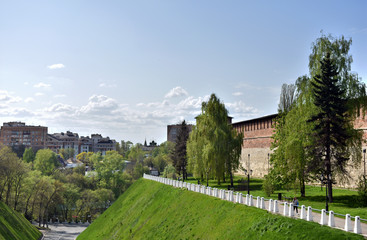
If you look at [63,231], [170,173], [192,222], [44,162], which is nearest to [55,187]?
[63,231]

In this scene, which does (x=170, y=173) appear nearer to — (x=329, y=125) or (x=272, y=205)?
(x=329, y=125)

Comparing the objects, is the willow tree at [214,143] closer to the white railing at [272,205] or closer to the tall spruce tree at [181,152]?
the white railing at [272,205]

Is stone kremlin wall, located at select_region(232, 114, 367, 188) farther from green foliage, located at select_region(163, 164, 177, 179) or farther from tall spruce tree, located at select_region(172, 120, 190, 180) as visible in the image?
green foliage, located at select_region(163, 164, 177, 179)

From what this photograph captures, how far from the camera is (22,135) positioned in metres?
170

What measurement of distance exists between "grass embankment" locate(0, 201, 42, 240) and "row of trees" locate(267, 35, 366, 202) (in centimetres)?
2978

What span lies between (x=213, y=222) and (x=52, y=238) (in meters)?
40.8

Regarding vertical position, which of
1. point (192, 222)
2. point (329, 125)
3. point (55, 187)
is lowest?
point (55, 187)

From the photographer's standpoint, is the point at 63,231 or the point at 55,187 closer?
the point at 63,231

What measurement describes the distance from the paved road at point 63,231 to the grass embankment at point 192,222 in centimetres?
828

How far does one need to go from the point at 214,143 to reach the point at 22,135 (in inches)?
5803

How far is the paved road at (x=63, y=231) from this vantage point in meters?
59.6

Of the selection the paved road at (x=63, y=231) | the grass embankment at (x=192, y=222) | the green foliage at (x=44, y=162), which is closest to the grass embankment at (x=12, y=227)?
the paved road at (x=63, y=231)

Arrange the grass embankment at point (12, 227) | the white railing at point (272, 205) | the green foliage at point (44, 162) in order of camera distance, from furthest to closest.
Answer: the green foliage at point (44, 162) < the grass embankment at point (12, 227) < the white railing at point (272, 205)

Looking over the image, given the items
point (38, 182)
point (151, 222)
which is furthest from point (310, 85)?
point (38, 182)
